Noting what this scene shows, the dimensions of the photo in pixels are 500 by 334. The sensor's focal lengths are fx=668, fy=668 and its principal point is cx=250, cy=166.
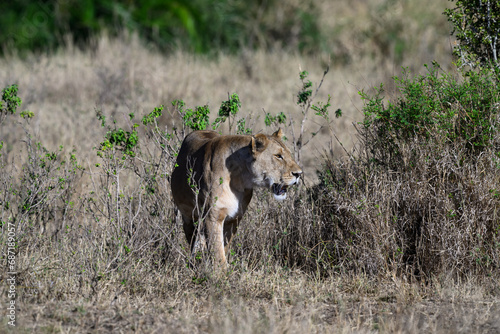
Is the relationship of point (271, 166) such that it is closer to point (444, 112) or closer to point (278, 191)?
point (278, 191)

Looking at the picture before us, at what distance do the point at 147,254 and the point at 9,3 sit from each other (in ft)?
43.6

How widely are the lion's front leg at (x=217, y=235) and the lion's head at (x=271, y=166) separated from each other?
0.44 m

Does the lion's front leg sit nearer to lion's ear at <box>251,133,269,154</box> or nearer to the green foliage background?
lion's ear at <box>251,133,269,154</box>

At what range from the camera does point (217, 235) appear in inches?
229

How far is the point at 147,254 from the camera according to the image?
617 cm

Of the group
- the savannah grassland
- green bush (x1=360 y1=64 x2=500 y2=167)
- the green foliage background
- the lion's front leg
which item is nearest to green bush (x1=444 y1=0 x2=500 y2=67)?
green bush (x1=360 y1=64 x2=500 y2=167)

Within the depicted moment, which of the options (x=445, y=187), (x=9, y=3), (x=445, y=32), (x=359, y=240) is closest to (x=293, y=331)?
(x=359, y=240)

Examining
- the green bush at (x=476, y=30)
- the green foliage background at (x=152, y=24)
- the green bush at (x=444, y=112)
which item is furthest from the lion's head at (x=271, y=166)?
the green foliage background at (x=152, y=24)

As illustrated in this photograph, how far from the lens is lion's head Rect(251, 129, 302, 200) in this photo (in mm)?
5793

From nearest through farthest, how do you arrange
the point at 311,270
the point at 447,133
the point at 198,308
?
the point at 198,308, the point at 447,133, the point at 311,270

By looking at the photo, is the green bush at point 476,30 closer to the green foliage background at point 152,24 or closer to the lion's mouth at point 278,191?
the lion's mouth at point 278,191

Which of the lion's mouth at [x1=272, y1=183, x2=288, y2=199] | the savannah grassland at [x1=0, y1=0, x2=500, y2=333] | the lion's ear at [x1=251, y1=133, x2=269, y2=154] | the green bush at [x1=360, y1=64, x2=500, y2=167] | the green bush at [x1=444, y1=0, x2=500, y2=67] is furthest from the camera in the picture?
the green bush at [x1=444, y1=0, x2=500, y2=67]

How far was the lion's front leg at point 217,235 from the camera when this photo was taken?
18.9 ft

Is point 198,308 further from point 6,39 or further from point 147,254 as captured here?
point 6,39
